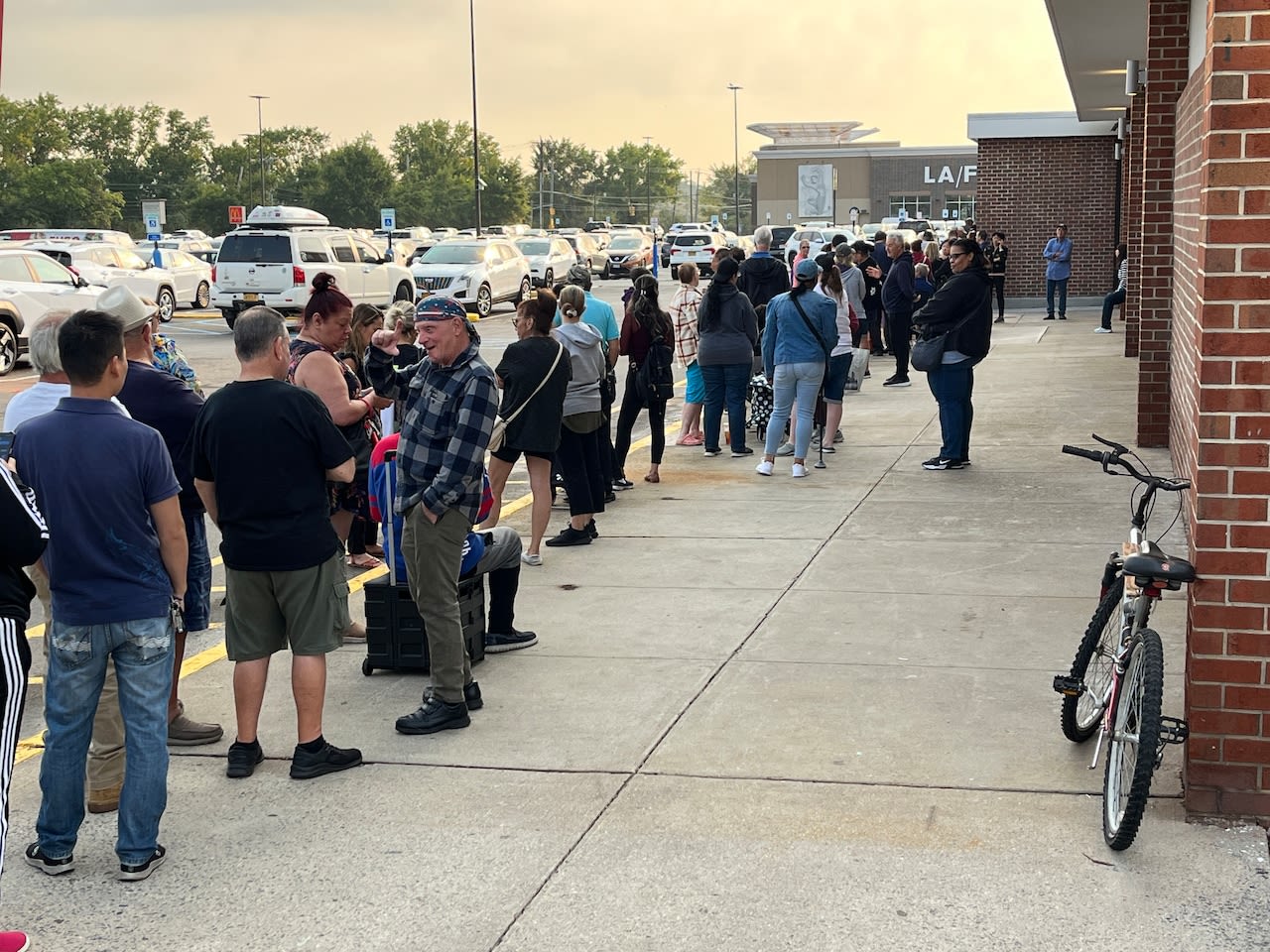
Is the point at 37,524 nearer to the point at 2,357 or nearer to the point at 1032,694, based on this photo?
the point at 1032,694

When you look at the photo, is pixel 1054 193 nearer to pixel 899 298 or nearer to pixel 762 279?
pixel 899 298

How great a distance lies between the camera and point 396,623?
7.00 meters

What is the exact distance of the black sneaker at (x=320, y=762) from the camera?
5656mm

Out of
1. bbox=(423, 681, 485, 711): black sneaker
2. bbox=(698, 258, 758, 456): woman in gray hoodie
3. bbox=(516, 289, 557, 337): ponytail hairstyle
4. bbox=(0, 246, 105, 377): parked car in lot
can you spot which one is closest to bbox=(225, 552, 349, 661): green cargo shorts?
bbox=(423, 681, 485, 711): black sneaker

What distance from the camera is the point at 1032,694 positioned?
6465mm

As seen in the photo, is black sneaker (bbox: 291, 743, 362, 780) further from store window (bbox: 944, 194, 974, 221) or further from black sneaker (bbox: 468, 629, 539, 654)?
store window (bbox: 944, 194, 974, 221)

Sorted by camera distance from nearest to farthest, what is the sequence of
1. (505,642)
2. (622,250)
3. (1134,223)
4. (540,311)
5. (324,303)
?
(505,642)
(324,303)
(540,311)
(1134,223)
(622,250)

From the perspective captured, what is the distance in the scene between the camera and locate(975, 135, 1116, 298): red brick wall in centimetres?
3153

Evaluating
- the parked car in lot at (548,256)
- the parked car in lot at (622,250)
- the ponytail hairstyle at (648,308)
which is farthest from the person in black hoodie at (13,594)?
the parked car in lot at (622,250)

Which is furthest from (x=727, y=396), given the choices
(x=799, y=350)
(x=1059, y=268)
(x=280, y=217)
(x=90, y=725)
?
(x=280, y=217)

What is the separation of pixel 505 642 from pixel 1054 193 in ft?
89.5

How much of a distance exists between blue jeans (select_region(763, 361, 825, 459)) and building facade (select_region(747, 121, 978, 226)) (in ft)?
299

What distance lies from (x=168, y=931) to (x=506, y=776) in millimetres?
1537

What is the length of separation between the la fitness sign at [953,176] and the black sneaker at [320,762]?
3815 inches
